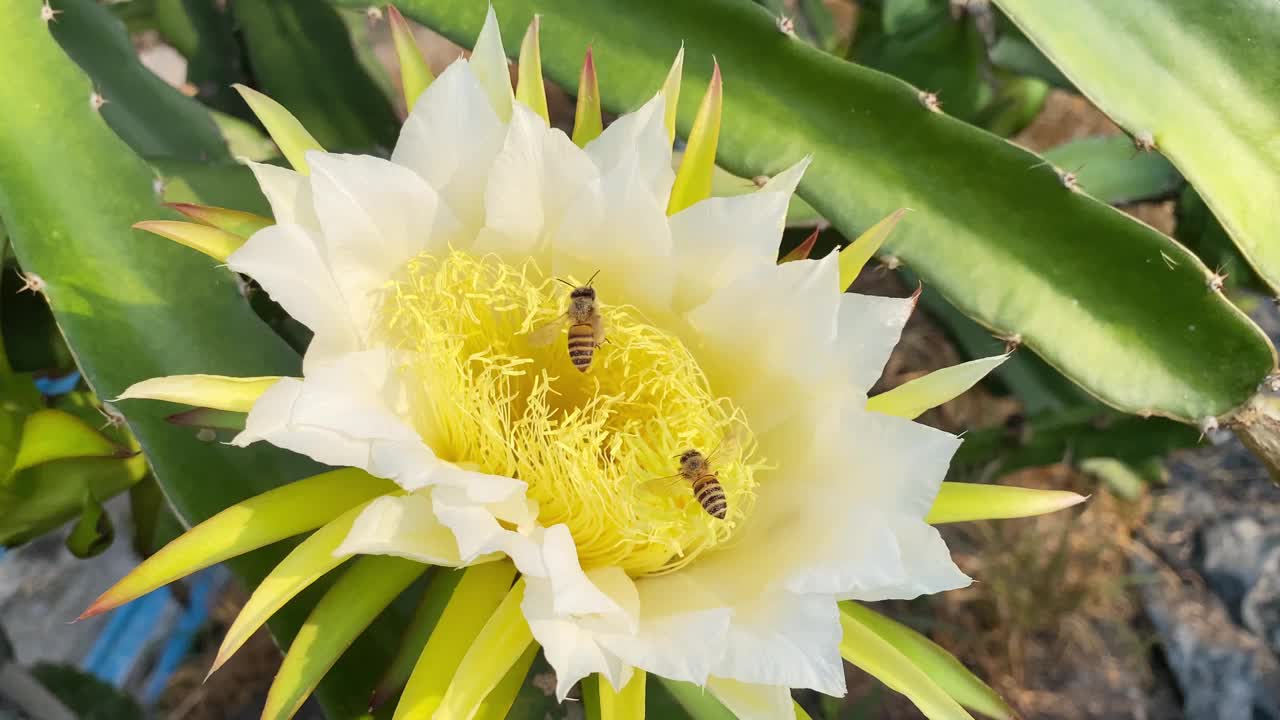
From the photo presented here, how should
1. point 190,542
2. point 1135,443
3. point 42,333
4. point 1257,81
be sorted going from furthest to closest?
1. point 1135,443
2. point 42,333
3. point 1257,81
4. point 190,542

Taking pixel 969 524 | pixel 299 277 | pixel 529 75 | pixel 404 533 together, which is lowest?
pixel 969 524

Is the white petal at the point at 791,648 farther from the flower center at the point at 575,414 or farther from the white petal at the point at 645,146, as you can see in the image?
the white petal at the point at 645,146

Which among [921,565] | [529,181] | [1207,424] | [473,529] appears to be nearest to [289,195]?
[529,181]

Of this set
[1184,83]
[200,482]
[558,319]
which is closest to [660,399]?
[558,319]

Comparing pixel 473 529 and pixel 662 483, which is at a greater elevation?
pixel 473 529

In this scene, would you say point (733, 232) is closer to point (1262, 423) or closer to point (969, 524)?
point (1262, 423)

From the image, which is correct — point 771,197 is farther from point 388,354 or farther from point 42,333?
point 42,333
